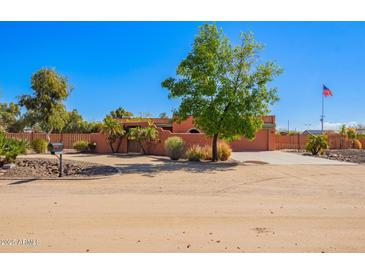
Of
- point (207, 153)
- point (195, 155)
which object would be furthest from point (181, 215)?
point (207, 153)

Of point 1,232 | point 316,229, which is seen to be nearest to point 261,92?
point 316,229

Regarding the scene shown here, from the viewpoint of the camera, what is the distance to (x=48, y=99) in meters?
33.8

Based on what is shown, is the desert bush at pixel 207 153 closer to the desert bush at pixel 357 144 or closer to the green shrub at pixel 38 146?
the green shrub at pixel 38 146

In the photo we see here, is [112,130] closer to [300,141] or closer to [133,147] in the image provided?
[133,147]

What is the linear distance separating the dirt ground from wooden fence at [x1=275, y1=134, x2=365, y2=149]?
24.6 metres

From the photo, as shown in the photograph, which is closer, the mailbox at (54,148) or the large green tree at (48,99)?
the mailbox at (54,148)

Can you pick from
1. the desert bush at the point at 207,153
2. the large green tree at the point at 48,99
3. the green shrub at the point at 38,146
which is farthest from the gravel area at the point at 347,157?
the large green tree at the point at 48,99

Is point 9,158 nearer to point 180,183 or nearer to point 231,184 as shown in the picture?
point 180,183

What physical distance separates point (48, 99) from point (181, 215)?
31.8 meters

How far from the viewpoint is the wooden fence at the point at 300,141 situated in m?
35.0

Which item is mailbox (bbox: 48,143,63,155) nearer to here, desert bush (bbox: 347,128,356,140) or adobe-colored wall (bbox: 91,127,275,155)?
adobe-colored wall (bbox: 91,127,275,155)

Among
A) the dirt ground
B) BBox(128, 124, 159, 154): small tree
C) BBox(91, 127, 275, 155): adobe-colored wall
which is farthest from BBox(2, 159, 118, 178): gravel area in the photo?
BBox(91, 127, 275, 155): adobe-colored wall

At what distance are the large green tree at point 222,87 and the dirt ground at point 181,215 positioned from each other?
6.16 meters

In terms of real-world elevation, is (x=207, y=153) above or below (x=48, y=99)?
below
